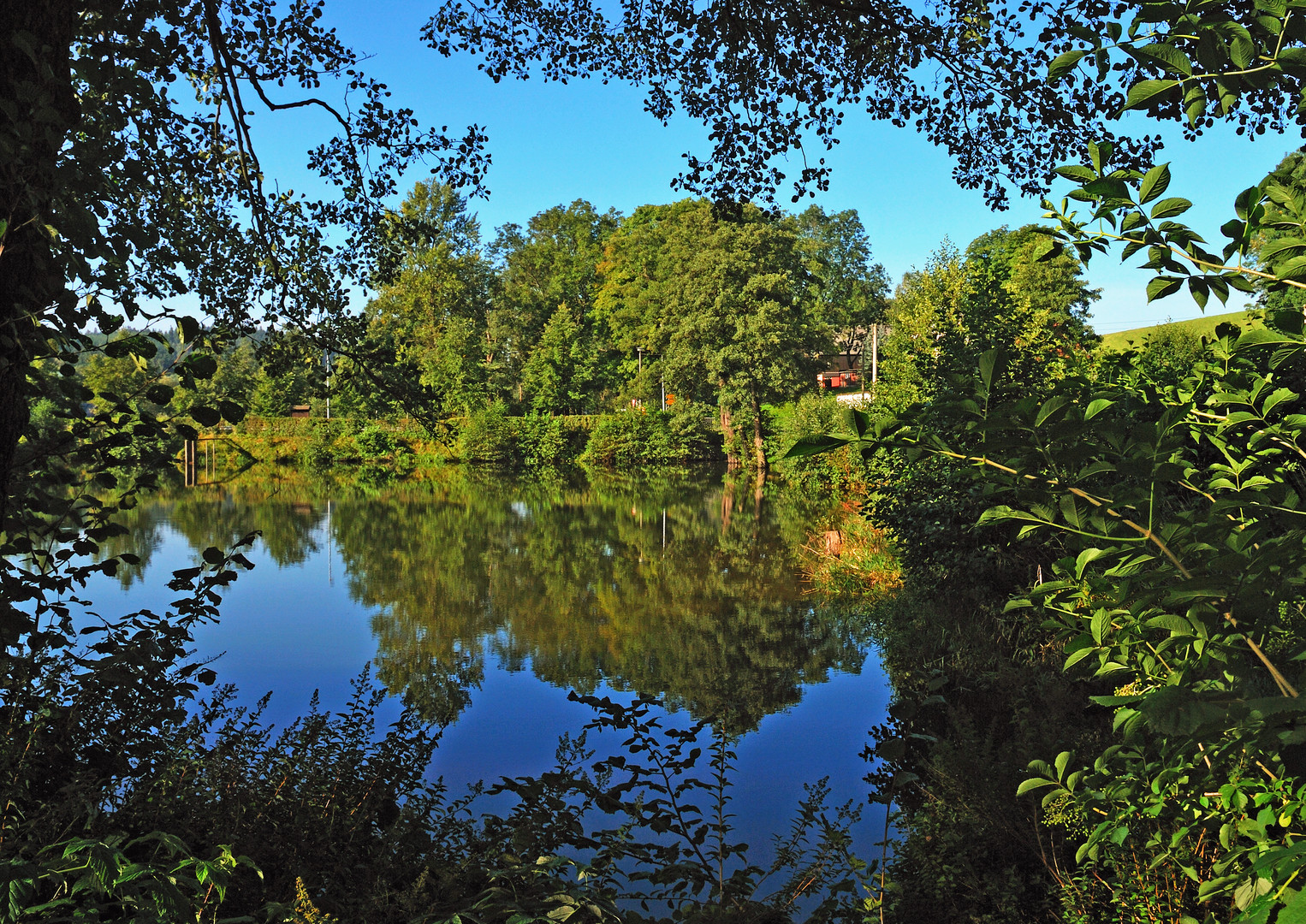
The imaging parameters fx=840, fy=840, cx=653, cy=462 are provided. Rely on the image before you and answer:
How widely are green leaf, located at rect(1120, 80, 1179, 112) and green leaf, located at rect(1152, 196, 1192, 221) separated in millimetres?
153

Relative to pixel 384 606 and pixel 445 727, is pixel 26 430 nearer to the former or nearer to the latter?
pixel 445 727

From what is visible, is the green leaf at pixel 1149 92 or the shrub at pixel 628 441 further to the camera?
the shrub at pixel 628 441

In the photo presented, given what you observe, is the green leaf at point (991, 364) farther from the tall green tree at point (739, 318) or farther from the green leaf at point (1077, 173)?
the tall green tree at point (739, 318)

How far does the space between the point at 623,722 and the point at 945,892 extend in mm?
1851

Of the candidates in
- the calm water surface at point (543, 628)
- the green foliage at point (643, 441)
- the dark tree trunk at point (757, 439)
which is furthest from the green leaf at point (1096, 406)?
the green foliage at point (643, 441)

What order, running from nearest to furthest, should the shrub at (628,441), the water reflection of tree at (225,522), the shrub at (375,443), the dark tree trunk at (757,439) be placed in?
1. the water reflection of tree at (225,522)
2. the dark tree trunk at (757,439)
3. the shrub at (375,443)
4. the shrub at (628,441)

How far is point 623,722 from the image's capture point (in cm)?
353

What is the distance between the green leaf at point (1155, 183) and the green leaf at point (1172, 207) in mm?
17

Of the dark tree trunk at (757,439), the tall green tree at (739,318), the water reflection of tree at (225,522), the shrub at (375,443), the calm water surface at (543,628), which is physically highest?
the tall green tree at (739,318)

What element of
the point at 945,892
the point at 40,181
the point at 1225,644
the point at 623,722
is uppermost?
the point at 40,181

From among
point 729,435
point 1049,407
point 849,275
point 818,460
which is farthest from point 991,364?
point 849,275

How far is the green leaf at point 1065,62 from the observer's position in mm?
1298

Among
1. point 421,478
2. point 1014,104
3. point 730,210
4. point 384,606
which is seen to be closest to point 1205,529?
point 1014,104

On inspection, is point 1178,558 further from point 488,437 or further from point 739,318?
point 488,437
